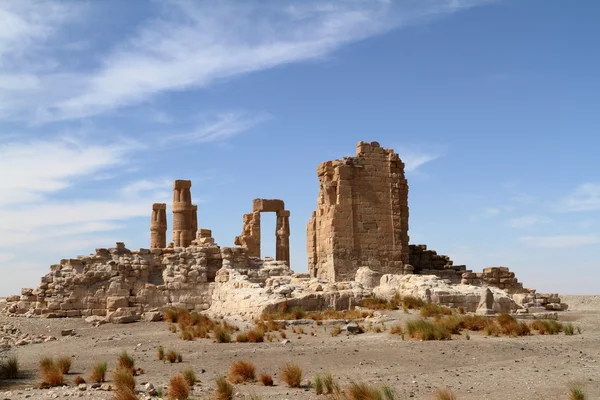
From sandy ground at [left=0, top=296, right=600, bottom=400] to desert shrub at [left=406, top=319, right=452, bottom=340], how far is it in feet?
0.85

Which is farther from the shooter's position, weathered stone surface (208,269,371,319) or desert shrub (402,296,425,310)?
desert shrub (402,296,425,310)

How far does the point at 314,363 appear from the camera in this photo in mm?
10055

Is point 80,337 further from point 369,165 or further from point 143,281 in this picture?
point 369,165

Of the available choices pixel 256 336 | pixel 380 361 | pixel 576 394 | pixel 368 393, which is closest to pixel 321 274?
pixel 256 336

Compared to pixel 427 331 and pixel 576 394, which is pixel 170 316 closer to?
pixel 427 331

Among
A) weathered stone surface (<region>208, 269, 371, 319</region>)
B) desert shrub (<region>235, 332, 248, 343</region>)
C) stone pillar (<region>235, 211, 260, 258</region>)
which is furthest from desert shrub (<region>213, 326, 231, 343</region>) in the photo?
stone pillar (<region>235, 211, 260, 258</region>)

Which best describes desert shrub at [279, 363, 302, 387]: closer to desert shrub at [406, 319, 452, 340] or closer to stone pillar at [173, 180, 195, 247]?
desert shrub at [406, 319, 452, 340]

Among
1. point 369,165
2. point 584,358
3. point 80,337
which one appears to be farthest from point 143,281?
point 584,358

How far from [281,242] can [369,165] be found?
Answer: 987 centimetres

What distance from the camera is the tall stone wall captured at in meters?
22.1

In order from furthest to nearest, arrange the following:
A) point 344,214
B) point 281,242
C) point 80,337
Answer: point 281,242 → point 344,214 → point 80,337

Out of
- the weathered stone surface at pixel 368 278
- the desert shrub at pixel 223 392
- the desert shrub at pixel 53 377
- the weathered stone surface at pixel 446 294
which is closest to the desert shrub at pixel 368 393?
the desert shrub at pixel 223 392

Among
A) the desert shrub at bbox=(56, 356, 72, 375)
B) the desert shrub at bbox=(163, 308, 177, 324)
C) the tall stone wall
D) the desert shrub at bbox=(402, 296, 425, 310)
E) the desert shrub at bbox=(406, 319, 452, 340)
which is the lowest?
the desert shrub at bbox=(56, 356, 72, 375)

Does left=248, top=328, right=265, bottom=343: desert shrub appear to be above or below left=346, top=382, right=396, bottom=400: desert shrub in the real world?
above
